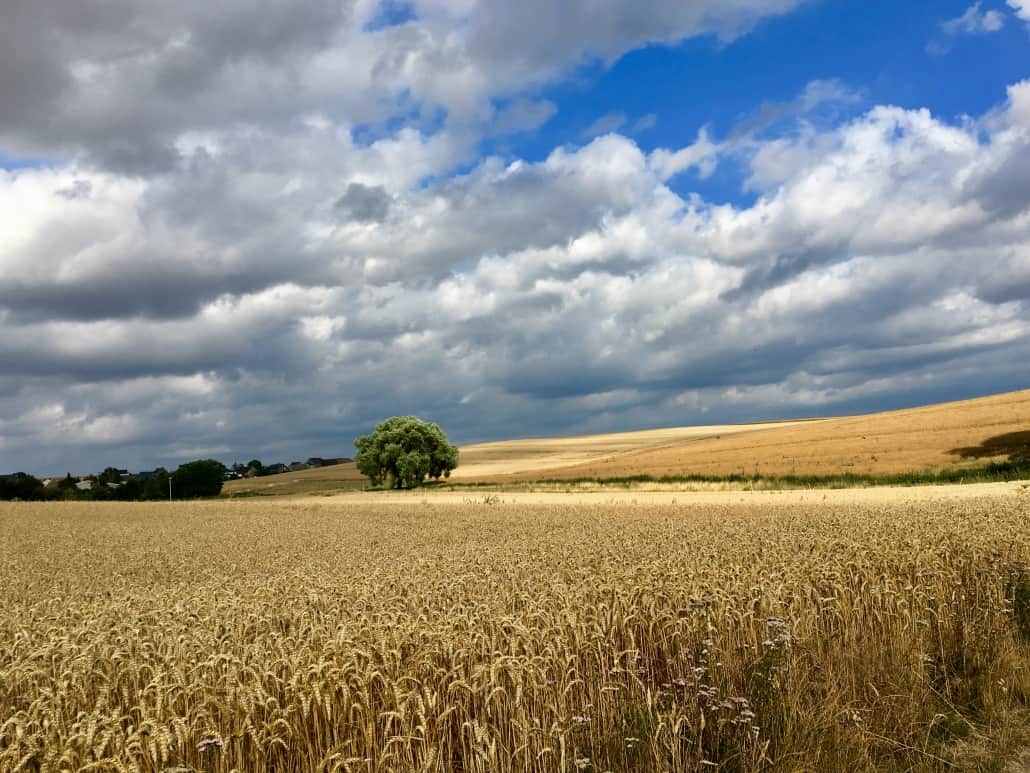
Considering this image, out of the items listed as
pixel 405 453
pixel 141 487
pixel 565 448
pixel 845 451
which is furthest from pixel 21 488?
pixel 845 451

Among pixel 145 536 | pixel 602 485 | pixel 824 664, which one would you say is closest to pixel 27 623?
pixel 824 664

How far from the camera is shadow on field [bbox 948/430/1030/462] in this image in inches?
1767

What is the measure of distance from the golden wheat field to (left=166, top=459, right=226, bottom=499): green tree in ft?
290

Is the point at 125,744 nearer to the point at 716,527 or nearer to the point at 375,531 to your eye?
the point at 716,527

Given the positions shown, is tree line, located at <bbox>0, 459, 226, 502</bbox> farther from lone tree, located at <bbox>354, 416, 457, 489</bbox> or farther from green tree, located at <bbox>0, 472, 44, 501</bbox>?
lone tree, located at <bbox>354, 416, 457, 489</bbox>

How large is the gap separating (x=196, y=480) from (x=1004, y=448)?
84.4m

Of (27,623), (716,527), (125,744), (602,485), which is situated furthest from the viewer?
(602,485)

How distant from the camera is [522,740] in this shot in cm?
496

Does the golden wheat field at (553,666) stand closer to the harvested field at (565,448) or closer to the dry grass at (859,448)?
the dry grass at (859,448)

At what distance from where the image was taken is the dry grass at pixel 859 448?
159ft

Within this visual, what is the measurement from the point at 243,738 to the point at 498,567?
227 inches

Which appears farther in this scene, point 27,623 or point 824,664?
point 27,623

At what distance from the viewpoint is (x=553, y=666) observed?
227 inches

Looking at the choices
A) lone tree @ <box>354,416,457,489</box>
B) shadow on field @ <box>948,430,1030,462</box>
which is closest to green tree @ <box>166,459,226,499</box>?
lone tree @ <box>354,416,457,489</box>
